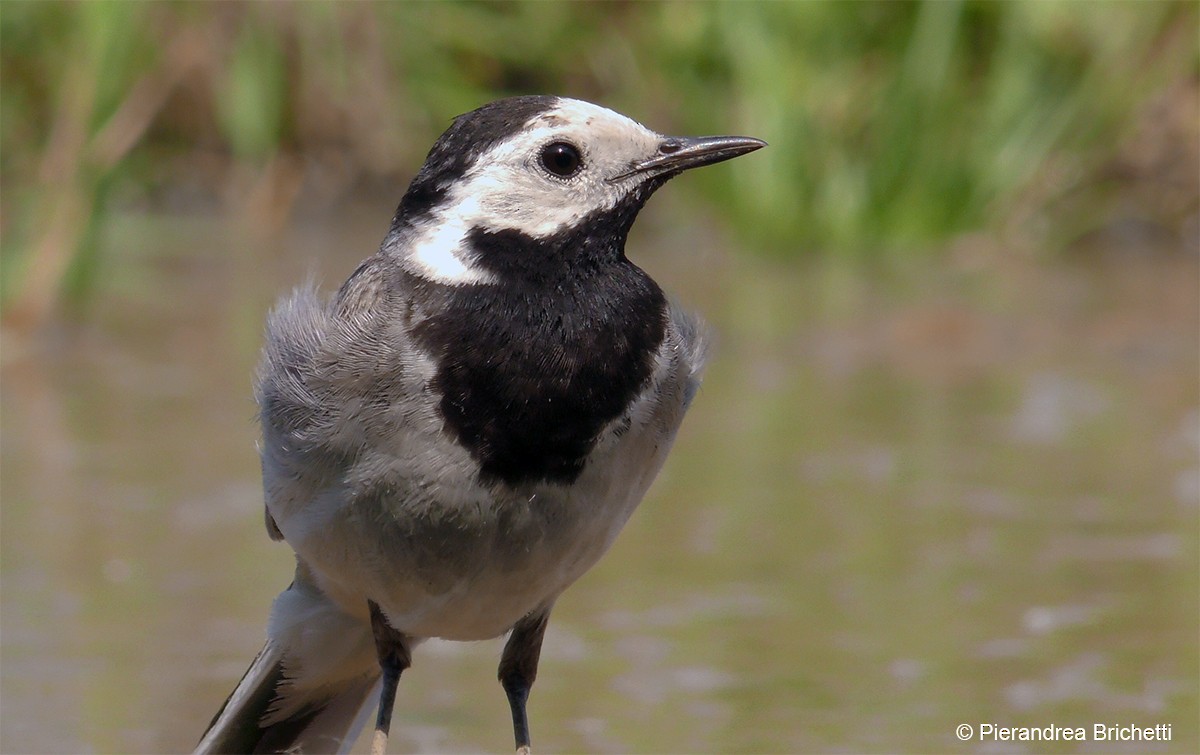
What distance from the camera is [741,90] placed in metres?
10.6

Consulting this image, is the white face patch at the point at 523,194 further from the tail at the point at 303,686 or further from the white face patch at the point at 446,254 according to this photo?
the tail at the point at 303,686

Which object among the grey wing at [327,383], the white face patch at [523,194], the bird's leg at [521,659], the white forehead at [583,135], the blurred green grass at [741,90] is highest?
the blurred green grass at [741,90]

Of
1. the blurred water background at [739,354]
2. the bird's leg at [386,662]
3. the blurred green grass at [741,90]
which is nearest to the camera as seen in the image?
the bird's leg at [386,662]

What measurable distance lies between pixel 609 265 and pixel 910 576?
78.6 inches

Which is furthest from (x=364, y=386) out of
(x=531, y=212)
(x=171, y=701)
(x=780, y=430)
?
(x=780, y=430)

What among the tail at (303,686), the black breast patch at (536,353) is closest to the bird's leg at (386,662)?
the tail at (303,686)

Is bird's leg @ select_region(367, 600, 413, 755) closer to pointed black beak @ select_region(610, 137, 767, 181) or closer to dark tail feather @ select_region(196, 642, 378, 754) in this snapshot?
dark tail feather @ select_region(196, 642, 378, 754)

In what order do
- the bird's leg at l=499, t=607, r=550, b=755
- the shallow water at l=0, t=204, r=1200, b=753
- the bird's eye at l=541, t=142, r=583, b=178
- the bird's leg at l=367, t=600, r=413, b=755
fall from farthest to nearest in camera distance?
the shallow water at l=0, t=204, r=1200, b=753, the bird's leg at l=499, t=607, r=550, b=755, the bird's leg at l=367, t=600, r=413, b=755, the bird's eye at l=541, t=142, r=583, b=178

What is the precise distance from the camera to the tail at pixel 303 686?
4.46 meters

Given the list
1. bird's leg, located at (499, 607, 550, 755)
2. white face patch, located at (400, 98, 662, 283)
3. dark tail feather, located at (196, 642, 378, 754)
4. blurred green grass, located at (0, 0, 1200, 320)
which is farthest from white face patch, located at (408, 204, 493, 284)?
blurred green grass, located at (0, 0, 1200, 320)

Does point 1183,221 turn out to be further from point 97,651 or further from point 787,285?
point 97,651

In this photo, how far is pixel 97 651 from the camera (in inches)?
196

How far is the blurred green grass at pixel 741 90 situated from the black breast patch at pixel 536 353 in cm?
623

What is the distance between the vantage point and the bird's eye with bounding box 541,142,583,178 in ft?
13.0
